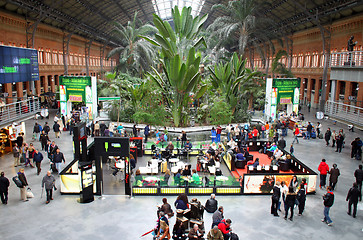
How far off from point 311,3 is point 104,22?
1214 inches

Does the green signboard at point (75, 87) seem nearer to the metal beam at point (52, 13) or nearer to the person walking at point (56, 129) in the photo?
the person walking at point (56, 129)

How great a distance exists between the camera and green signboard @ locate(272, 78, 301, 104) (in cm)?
2329

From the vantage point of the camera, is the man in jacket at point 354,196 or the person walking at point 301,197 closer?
the man in jacket at point 354,196

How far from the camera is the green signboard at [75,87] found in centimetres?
2233

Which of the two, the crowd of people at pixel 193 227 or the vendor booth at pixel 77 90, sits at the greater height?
the vendor booth at pixel 77 90

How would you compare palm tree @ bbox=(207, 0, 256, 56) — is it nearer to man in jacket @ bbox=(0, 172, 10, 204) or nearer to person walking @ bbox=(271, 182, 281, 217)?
person walking @ bbox=(271, 182, 281, 217)

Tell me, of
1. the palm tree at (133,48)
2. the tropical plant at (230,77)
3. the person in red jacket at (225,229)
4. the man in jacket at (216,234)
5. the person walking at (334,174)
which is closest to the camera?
the man in jacket at (216,234)

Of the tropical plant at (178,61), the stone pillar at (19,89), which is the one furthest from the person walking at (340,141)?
the stone pillar at (19,89)

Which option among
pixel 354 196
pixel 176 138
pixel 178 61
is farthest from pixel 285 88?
pixel 354 196

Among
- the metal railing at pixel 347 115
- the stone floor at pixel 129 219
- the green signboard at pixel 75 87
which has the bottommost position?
the stone floor at pixel 129 219

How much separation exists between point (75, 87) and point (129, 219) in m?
15.2

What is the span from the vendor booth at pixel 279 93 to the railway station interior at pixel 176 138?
3.2 inches

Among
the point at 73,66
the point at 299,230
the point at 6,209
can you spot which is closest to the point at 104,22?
the point at 73,66

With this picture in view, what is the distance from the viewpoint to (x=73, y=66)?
4612cm
